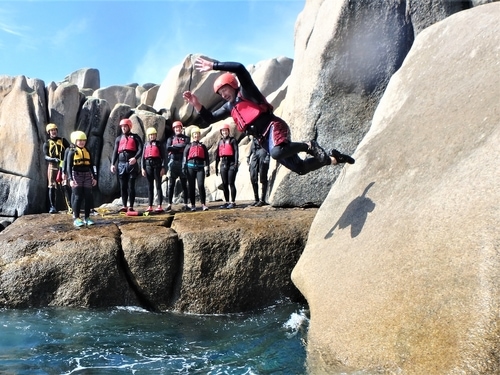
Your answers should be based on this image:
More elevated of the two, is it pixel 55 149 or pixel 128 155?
pixel 55 149

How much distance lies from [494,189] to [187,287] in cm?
457

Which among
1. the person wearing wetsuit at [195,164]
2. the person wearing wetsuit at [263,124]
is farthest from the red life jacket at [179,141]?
the person wearing wetsuit at [263,124]

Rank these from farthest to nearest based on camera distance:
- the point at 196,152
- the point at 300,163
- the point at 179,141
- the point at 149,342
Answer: the point at 179,141
the point at 196,152
the point at 300,163
the point at 149,342

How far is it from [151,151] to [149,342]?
527cm

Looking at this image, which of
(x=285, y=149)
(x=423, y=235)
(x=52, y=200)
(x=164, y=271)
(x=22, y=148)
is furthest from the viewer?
(x=22, y=148)

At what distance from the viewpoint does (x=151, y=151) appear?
33.8 ft

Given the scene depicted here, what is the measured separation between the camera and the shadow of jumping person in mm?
5306

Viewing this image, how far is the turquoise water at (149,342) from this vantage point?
4891 mm

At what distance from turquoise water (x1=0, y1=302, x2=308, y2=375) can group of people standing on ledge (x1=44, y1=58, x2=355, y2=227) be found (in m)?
2.00

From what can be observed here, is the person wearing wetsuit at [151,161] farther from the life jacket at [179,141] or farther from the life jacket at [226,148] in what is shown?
the life jacket at [226,148]

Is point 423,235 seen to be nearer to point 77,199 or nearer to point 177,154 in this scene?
point 77,199

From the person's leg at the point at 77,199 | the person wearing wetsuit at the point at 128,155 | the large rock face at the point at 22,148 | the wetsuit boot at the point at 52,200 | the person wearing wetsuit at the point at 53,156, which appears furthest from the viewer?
the large rock face at the point at 22,148

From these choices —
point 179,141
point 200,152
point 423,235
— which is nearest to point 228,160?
point 200,152

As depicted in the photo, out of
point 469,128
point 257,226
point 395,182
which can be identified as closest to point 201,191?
point 257,226
